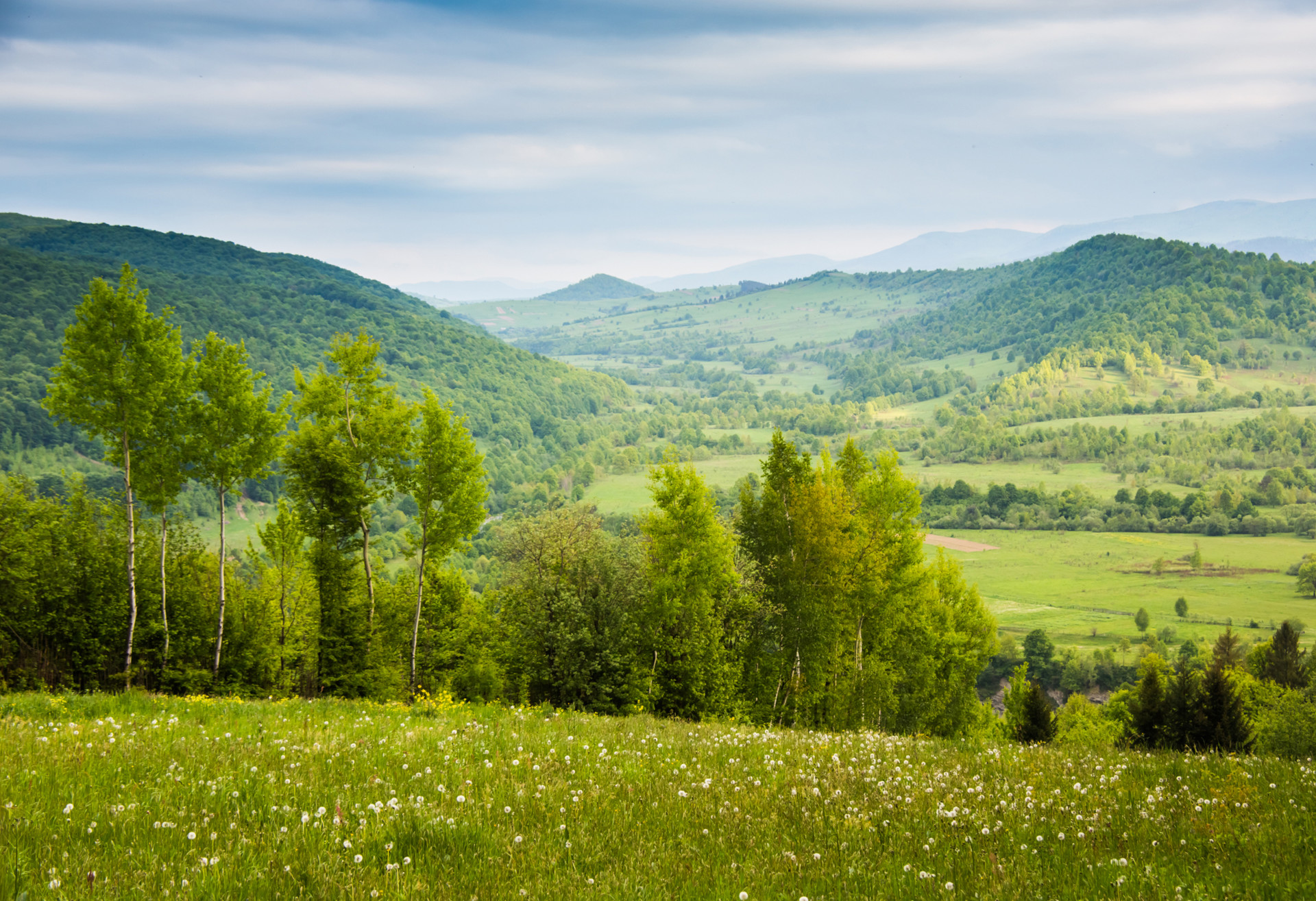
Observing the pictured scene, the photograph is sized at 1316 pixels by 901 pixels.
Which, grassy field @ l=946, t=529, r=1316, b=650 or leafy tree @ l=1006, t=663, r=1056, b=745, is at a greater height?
leafy tree @ l=1006, t=663, r=1056, b=745

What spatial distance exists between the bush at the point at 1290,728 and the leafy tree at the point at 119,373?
60346 mm

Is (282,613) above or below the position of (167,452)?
below

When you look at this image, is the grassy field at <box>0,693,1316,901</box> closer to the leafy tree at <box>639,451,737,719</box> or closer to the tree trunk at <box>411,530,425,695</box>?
the tree trunk at <box>411,530,425,695</box>

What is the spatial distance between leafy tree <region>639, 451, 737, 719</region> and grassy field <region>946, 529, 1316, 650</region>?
108672 mm

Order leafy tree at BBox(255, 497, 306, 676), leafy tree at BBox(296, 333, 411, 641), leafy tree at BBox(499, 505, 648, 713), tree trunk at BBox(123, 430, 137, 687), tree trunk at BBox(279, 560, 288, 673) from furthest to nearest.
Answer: leafy tree at BBox(255, 497, 306, 676) < tree trunk at BBox(279, 560, 288, 673) < leafy tree at BBox(296, 333, 411, 641) < leafy tree at BBox(499, 505, 648, 713) < tree trunk at BBox(123, 430, 137, 687)

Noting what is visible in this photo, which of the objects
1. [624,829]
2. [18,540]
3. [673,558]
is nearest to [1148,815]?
[624,829]

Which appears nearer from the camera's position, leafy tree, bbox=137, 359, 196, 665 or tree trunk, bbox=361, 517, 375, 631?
leafy tree, bbox=137, 359, 196, 665

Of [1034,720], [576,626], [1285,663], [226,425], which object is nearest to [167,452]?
[226,425]

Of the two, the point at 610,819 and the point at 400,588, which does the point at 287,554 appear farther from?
the point at 610,819

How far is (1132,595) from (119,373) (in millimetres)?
188036

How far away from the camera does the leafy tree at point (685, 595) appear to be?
35.4 meters

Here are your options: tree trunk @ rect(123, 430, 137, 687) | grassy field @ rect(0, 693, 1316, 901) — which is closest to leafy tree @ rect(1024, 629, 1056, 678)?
tree trunk @ rect(123, 430, 137, 687)

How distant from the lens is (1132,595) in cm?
16638

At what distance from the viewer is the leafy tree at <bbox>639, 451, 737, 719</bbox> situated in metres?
35.4
